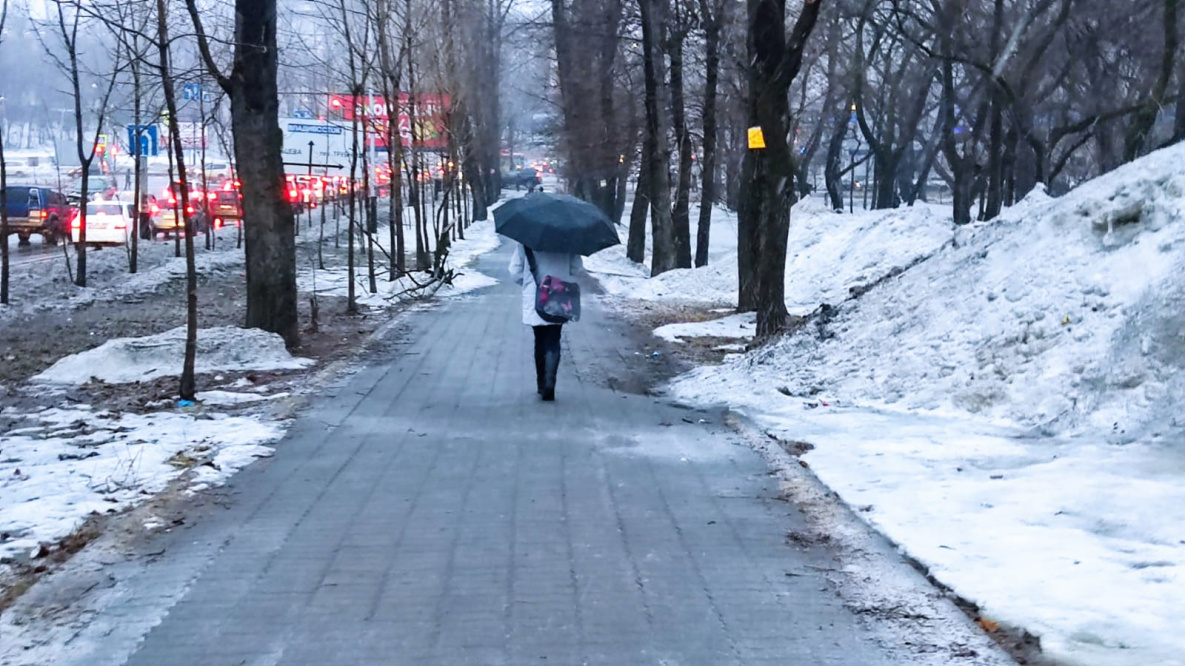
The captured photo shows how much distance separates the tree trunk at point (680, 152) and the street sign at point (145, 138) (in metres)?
11.6

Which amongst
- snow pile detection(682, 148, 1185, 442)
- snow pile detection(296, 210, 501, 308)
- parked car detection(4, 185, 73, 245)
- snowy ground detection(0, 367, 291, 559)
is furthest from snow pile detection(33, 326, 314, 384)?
parked car detection(4, 185, 73, 245)

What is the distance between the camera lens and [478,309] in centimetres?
2122

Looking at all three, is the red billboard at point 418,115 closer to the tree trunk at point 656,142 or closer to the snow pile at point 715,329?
the tree trunk at point 656,142

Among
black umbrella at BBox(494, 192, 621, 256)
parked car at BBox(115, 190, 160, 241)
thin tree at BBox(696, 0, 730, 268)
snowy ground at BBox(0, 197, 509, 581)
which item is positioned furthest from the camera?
parked car at BBox(115, 190, 160, 241)

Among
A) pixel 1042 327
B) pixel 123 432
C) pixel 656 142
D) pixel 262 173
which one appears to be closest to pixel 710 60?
pixel 656 142

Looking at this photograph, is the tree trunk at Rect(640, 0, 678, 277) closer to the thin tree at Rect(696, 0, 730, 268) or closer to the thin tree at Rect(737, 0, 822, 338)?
the thin tree at Rect(696, 0, 730, 268)

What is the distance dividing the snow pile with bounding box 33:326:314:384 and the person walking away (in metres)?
3.42

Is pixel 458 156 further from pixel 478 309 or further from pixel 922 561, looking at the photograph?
pixel 922 561

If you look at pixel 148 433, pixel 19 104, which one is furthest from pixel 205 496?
pixel 19 104

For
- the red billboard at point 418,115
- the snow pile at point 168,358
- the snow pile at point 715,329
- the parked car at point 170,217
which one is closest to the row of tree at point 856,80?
the snow pile at point 715,329

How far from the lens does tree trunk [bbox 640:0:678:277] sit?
26375 mm

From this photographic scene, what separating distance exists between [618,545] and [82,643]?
2.68 metres

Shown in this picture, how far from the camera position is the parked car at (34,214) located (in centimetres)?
3872

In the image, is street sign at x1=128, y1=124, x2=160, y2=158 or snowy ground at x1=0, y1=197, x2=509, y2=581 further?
street sign at x1=128, y1=124, x2=160, y2=158
